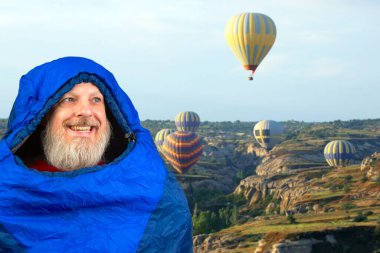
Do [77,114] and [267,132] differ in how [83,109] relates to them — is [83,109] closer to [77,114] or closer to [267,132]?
[77,114]

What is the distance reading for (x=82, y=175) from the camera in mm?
3264

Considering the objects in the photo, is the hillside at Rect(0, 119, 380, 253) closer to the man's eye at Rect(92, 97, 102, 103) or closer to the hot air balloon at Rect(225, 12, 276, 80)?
the hot air balloon at Rect(225, 12, 276, 80)

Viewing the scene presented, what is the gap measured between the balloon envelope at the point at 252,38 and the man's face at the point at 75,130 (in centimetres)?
6267

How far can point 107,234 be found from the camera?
10.8ft

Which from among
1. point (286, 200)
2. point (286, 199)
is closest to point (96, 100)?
point (286, 200)

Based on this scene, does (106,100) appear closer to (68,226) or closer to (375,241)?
(68,226)

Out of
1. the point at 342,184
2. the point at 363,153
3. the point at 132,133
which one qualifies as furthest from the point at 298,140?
the point at 132,133

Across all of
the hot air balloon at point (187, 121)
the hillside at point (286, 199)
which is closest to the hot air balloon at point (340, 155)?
the hillside at point (286, 199)

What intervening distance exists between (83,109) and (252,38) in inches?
2479

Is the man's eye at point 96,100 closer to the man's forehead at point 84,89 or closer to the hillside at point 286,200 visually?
the man's forehead at point 84,89

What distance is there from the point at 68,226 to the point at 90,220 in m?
0.11

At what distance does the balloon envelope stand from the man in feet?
205

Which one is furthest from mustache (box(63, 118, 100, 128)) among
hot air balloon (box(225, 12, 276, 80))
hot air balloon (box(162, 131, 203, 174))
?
hot air balloon (box(162, 131, 203, 174))

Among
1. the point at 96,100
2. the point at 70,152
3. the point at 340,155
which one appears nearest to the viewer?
the point at 70,152
